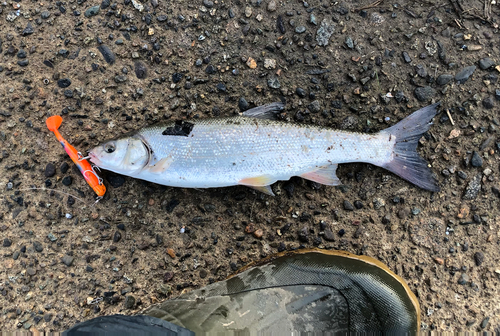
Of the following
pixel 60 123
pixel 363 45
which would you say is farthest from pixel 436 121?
pixel 60 123

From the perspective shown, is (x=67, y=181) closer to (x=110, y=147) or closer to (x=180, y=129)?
(x=110, y=147)

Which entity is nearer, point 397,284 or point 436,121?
point 397,284

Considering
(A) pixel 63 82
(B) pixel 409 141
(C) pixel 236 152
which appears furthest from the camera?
(A) pixel 63 82

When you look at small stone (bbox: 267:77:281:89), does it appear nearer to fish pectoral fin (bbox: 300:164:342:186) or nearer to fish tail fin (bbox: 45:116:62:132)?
fish pectoral fin (bbox: 300:164:342:186)

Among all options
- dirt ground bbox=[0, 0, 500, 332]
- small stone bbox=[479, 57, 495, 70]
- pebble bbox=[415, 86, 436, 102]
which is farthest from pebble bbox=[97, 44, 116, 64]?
small stone bbox=[479, 57, 495, 70]

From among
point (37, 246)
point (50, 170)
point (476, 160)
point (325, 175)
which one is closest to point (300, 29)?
point (325, 175)

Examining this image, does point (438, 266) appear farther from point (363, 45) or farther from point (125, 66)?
point (125, 66)
